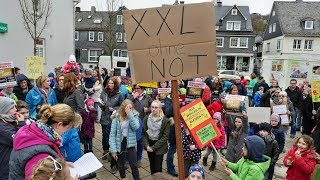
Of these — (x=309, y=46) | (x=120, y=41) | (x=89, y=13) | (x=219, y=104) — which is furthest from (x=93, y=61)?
(x=219, y=104)

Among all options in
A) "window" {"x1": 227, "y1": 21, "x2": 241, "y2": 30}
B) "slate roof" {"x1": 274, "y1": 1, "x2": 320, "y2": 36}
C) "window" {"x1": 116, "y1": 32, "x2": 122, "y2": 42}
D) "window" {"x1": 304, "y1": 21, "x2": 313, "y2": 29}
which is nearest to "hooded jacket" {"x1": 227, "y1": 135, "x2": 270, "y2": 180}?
"slate roof" {"x1": 274, "y1": 1, "x2": 320, "y2": 36}

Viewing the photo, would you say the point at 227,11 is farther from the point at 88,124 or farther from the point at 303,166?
the point at 303,166

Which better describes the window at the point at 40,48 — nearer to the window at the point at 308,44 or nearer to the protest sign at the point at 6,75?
the protest sign at the point at 6,75

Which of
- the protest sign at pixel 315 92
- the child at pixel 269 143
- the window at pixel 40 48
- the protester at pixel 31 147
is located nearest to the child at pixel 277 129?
the child at pixel 269 143

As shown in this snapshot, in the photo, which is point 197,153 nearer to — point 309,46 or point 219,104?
point 219,104

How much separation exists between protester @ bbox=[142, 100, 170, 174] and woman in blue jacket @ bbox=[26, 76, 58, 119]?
2.21m

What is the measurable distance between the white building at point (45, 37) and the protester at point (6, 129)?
40.1 ft

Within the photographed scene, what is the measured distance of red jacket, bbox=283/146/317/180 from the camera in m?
3.76

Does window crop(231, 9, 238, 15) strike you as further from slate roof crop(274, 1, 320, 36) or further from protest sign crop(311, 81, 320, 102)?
protest sign crop(311, 81, 320, 102)

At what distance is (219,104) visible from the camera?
6.79 metres

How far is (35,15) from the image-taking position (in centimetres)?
1432

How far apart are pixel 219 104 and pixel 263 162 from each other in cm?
328

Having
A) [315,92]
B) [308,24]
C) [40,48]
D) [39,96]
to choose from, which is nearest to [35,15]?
[40,48]

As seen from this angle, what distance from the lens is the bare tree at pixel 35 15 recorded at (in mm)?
14266
